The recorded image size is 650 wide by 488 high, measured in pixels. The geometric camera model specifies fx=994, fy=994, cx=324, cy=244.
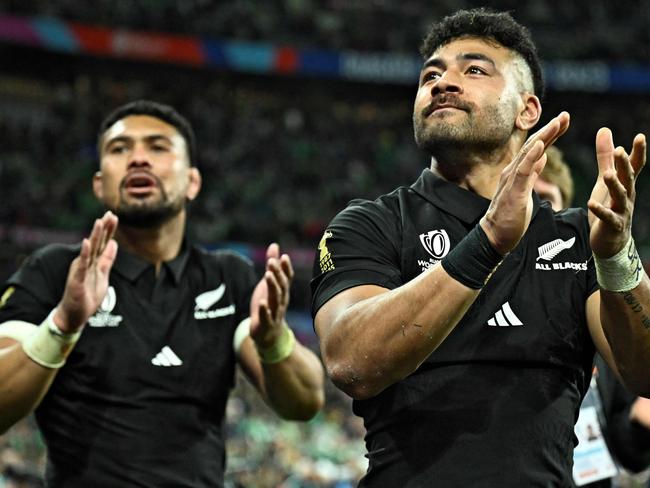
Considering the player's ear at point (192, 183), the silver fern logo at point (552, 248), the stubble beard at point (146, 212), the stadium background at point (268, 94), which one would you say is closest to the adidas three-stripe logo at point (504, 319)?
the silver fern logo at point (552, 248)

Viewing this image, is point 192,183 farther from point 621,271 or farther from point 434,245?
point 621,271

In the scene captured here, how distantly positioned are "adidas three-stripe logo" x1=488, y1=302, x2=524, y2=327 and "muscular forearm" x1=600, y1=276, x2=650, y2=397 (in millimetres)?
213

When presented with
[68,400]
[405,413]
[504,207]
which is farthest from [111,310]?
[504,207]

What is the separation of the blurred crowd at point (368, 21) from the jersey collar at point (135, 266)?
20076mm

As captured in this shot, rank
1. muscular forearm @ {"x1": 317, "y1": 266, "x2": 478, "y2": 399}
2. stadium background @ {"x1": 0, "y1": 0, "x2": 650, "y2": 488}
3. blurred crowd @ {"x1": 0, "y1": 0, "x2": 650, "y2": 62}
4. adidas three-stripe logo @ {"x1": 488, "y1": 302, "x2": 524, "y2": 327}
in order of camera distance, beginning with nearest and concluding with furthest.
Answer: muscular forearm @ {"x1": 317, "y1": 266, "x2": 478, "y2": 399} → adidas three-stripe logo @ {"x1": 488, "y1": 302, "x2": 524, "y2": 327} → stadium background @ {"x1": 0, "y1": 0, "x2": 650, "y2": 488} → blurred crowd @ {"x1": 0, "y1": 0, "x2": 650, "y2": 62}

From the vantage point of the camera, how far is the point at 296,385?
385 centimetres

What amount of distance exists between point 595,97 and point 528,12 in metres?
2.94

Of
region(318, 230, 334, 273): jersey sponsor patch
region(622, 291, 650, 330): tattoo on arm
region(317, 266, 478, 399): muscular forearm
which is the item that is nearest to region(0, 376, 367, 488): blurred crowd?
region(318, 230, 334, 273): jersey sponsor patch

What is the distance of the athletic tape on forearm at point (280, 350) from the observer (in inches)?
144

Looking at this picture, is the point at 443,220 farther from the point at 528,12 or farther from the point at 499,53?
the point at 528,12

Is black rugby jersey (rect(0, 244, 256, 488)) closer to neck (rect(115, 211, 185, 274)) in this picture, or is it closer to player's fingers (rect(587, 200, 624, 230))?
neck (rect(115, 211, 185, 274))

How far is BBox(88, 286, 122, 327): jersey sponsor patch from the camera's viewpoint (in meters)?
3.76

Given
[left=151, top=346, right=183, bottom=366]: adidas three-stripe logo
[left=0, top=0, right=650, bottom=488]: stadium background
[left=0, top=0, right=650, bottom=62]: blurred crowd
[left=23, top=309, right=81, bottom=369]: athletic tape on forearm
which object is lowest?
[left=151, top=346, right=183, bottom=366]: adidas three-stripe logo

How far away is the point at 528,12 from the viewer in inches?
1032
